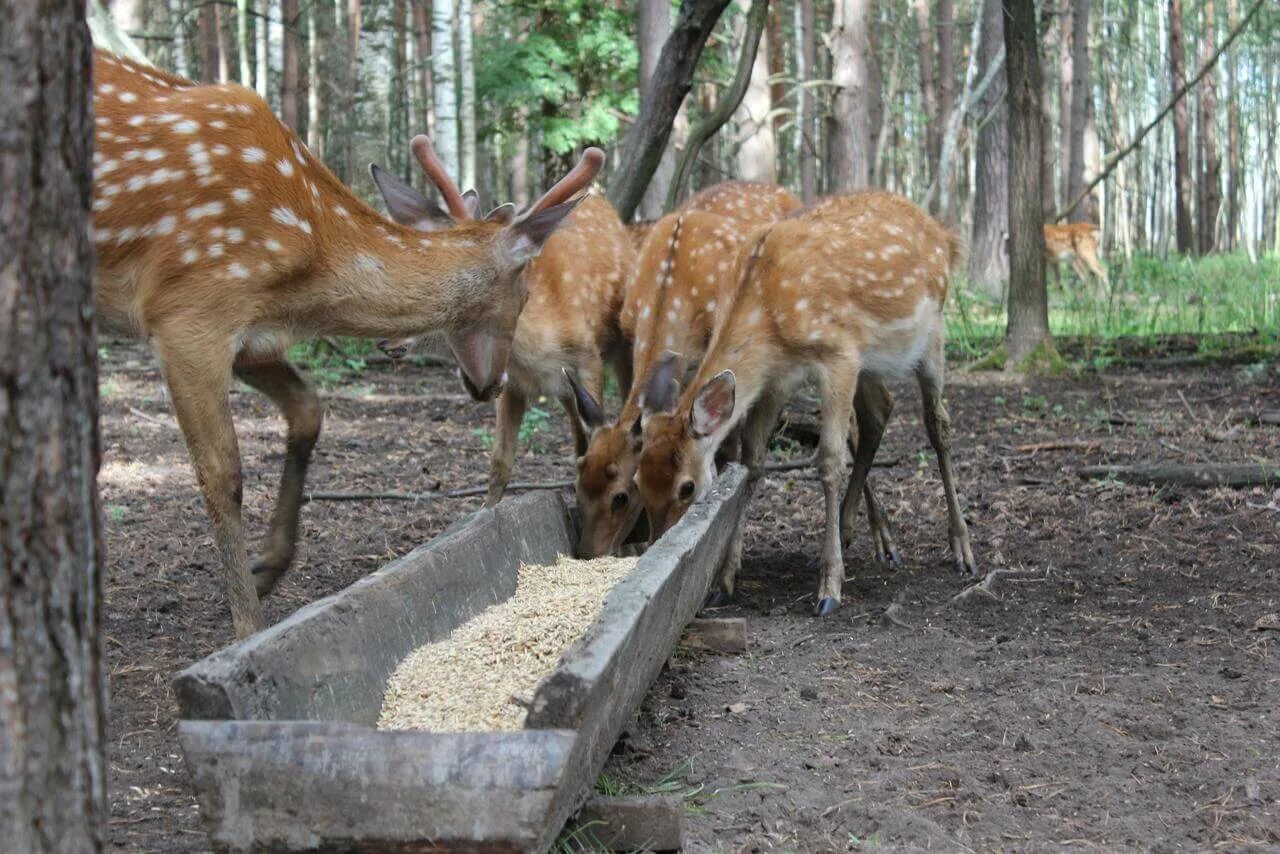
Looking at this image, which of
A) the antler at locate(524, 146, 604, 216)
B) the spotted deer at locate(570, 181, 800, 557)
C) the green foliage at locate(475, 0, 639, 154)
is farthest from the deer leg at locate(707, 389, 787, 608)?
the green foliage at locate(475, 0, 639, 154)

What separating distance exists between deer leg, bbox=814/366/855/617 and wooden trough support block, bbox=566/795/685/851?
2662 mm

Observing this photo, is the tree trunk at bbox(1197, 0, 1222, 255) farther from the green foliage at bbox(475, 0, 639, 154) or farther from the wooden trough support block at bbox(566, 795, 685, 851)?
the wooden trough support block at bbox(566, 795, 685, 851)

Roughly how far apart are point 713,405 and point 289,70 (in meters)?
17.2

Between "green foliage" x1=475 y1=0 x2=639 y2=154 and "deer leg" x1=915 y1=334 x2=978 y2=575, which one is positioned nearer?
"deer leg" x1=915 y1=334 x2=978 y2=575

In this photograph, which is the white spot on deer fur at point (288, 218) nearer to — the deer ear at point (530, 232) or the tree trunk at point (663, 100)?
the deer ear at point (530, 232)

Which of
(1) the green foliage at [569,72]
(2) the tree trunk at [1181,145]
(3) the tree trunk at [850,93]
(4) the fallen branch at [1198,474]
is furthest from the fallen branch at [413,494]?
(2) the tree trunk at [1181,145]

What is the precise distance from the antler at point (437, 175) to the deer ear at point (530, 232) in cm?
82

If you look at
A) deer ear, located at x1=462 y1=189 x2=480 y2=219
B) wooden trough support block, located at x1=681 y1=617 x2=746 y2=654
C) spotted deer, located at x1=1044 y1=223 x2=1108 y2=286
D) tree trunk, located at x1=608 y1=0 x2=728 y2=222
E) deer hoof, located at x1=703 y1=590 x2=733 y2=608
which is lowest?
deer hoof, located at x1=703 y1=590 x2=733 y2=608

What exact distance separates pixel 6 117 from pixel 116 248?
260 cm

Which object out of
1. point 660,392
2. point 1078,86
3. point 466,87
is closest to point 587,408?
point 660,392

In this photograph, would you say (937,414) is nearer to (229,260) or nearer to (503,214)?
(503,214)

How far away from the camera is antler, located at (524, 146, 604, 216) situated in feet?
18.3

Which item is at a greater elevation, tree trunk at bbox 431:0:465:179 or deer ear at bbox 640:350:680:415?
tree trunk at bbox 431:0:465:179

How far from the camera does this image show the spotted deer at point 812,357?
579cm
